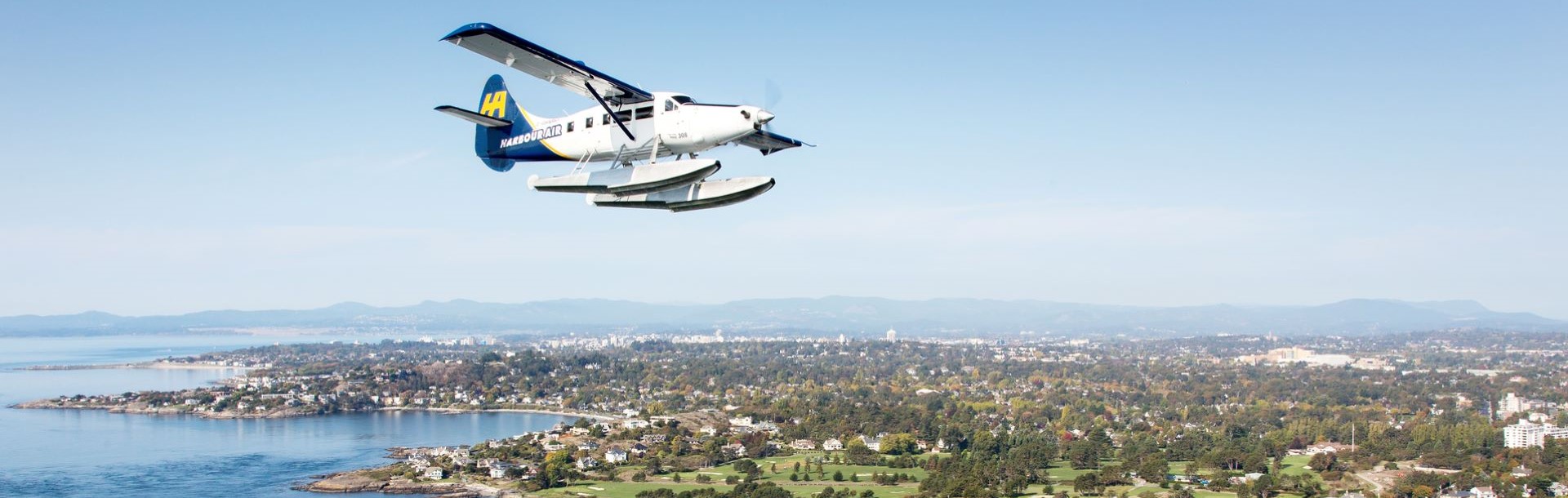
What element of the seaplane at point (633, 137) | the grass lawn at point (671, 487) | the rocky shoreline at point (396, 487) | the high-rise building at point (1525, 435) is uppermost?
the seaplane at point (633, 137)

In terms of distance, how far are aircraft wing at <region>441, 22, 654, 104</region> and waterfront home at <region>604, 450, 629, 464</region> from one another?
2523 centimetres

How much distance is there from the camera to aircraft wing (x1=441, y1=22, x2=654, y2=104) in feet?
32.2

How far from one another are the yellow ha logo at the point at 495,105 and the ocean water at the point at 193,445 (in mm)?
21499

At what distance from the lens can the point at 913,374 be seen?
76.3 metres

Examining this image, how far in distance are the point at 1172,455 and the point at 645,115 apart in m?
28.0

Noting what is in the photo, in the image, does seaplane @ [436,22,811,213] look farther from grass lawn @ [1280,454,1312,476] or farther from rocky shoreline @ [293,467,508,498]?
grass lawn @ [1280,454,1312,476]

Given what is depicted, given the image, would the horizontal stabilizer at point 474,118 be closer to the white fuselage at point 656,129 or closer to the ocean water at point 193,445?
the white fuselage at point 656,129

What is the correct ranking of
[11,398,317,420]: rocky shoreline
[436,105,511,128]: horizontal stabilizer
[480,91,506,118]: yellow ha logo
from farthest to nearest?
[11,398,317,420]: rocky shoreline → [480,91,506,118]: yellow ha logo → [436,105,511,128]: horizontal stabilizer

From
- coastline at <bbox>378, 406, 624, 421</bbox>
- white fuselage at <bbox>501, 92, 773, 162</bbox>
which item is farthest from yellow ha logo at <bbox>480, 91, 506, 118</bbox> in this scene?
coastline at <bbox>378, 406, 624, 421</bbox>

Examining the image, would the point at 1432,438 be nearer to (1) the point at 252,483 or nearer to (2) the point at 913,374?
(1) the point at 252,483

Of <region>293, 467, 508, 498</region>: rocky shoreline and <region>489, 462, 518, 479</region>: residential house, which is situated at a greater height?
<region>489, 462, 518, 479</region>: residential house

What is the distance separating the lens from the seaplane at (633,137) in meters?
10.5

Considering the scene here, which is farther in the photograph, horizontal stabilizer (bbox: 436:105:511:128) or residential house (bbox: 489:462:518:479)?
residential house (bbox: 489:462:518:479)

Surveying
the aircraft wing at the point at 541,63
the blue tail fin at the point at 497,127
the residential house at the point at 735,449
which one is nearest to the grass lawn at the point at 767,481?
the residential house at the point at 735,449
